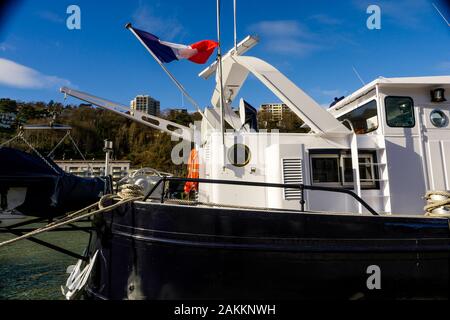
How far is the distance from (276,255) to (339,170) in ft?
7.80

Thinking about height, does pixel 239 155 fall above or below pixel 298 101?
below

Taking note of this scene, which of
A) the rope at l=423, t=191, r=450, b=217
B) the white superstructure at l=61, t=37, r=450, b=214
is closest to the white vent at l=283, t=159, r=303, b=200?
the white superstructure at l=61, t=37, r=450, b=214

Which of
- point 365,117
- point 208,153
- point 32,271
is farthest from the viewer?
point 32,271

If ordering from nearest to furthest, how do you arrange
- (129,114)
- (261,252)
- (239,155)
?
(261,252), (239,155), (129,114)

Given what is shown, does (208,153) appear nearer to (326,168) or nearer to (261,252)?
(326,168)

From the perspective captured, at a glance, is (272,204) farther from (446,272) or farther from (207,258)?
(446,272)

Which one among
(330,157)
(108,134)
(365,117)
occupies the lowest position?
(330,157)

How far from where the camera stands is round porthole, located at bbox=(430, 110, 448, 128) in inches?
202

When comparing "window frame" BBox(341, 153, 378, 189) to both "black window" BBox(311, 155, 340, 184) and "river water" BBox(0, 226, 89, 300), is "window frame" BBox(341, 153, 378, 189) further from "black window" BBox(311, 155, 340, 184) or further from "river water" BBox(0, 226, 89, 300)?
"river water" BBox(0, 226, 89, 300)

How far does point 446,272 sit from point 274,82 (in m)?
3.49

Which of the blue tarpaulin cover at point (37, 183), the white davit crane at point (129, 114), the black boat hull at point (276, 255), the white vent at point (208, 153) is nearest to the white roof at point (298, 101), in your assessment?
the white vent at point (208, 153)

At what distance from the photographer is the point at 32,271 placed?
6.37m

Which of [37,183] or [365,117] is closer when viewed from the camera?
[37,183]

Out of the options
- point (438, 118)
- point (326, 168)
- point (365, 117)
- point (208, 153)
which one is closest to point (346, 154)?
point (326, 168)
